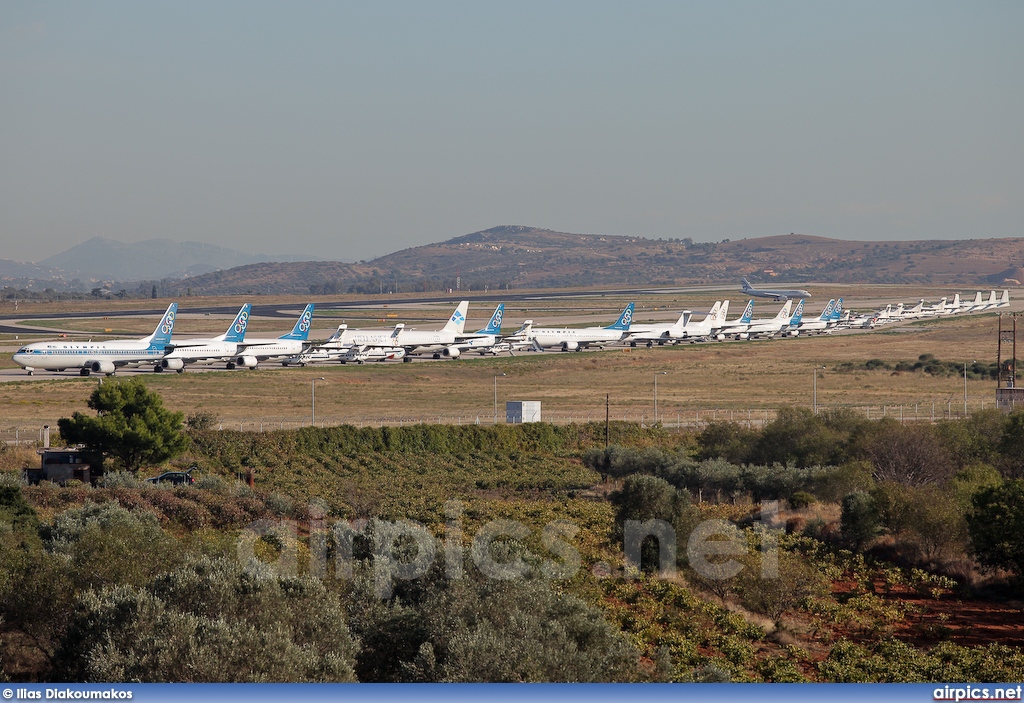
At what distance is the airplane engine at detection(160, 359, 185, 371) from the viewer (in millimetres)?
96375

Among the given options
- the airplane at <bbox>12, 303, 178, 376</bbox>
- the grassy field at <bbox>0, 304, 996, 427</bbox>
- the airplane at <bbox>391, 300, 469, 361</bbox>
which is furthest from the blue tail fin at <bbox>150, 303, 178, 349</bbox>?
the airplane at <bbox>391, 300, 469, 361</bbox>

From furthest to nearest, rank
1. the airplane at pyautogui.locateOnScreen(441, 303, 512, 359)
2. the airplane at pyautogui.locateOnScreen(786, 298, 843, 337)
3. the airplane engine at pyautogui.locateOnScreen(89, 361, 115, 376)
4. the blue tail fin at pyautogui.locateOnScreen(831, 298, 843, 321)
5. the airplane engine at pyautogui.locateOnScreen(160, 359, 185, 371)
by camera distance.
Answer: the blue tail fin at pyautogui.locateOnScreen(831, 298, 843, 321) < the airplane at pyautogui.locateOnScreen(786, 298, 843, 337) < the airplane at pyautogui.locateOnScreen(441, 303, 512, 359) < the airplane engine at pyautogui.locateOnScreen(160, 359, 185, 371) < the airplane engine at pyautogui.locateOnScreen(89, 361, 115, 376)

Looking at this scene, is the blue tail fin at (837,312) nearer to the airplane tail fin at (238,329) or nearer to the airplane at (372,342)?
the airplane at (372,342)

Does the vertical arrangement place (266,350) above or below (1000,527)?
above

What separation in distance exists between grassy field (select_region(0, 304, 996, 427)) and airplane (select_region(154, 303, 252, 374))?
3.29 m

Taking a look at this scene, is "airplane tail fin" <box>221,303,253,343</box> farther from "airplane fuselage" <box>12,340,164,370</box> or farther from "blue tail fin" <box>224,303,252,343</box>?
"airplane fuselage" <box>12,340,164,370</box>

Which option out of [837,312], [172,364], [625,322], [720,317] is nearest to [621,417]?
[172,364]

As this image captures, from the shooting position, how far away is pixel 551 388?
96.8 m

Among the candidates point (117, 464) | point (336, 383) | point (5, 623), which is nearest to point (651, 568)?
point (5, 623)

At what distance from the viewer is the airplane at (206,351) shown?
9675cm

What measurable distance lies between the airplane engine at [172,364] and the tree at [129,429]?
40.9 metres

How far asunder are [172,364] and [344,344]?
65.7 feet

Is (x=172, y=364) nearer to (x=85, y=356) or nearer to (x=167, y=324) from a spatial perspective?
(x=167, y=324)

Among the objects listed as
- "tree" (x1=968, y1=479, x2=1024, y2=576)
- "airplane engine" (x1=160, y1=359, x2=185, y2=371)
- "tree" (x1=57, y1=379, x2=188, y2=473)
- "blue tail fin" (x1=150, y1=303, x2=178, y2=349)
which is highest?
"blue tail fin" (x1=150, y1=303, x2=178, y2=349)
